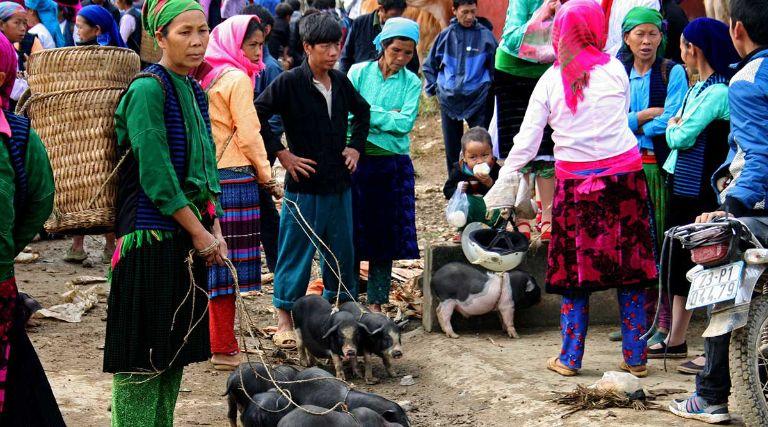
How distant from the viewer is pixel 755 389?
465 cm

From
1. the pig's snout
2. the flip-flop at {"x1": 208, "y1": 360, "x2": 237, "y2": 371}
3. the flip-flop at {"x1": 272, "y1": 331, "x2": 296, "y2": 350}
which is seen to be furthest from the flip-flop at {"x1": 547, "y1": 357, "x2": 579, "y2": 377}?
the flip-flop at {"x1": 208, "y1": 360, "x2": 237, "y2": 371}

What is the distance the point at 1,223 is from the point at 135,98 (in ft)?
2.56

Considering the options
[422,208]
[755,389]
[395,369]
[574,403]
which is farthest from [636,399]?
[422,208]

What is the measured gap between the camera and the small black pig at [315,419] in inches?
184

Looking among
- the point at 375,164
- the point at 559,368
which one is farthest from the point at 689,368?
the point at 375,164

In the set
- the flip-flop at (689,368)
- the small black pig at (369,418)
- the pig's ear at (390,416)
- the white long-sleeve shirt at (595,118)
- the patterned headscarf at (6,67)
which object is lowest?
the flip-flop at (689,368)

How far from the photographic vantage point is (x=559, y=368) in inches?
239

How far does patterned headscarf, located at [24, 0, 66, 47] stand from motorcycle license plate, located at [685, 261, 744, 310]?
27.5 feet

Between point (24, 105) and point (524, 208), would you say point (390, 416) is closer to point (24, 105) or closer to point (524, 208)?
point (24, 105)

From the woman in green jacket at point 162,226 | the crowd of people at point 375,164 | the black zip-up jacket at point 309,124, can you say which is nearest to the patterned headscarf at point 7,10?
the crowd of people at point 375,164

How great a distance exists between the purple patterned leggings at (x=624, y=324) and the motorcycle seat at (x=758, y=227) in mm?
1253

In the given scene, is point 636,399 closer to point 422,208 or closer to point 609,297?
point 609,297

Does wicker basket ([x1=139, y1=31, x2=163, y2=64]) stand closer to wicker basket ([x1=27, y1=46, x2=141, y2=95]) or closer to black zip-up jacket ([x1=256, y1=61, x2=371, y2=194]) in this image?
black zip-up jacket ([x1=256, y1=61, x2=371, y2=194])

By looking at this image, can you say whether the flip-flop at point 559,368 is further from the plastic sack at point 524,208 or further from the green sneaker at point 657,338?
the plastic sack at point 524,208
